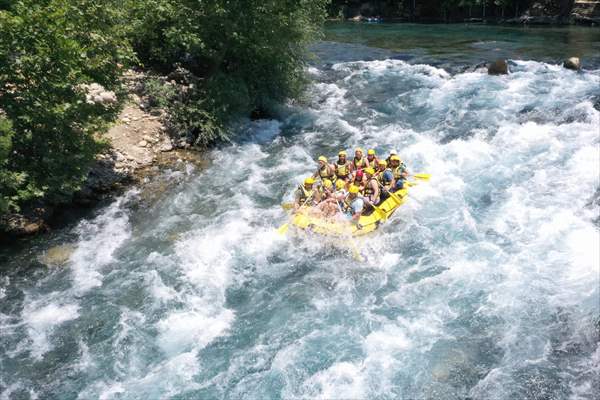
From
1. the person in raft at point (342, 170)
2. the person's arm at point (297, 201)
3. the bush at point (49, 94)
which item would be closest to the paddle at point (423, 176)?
the person in raft at point (342, 170)

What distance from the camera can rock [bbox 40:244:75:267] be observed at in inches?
373

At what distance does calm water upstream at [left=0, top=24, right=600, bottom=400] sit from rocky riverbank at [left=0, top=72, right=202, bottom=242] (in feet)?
1.28

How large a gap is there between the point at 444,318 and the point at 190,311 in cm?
388

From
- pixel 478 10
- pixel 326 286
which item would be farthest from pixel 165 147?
pixel 478 10

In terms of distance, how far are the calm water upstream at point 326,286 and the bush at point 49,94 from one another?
128 centimetres

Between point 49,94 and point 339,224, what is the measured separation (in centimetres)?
556

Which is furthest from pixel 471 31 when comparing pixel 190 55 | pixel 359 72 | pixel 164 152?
pixel 164 152

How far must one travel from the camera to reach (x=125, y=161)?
41.0 ft

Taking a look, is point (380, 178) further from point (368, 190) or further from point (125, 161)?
point (125, 161)

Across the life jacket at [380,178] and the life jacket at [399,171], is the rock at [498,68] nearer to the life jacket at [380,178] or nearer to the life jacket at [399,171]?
the life jacket at [399,171]

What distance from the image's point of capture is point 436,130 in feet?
50.7

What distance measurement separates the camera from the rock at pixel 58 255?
947 centimetres

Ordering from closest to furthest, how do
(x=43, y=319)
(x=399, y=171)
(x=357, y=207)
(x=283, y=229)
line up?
(x=43, y=319) → (x=283, y=229) → (x=357, y=207) → (x=399, y=171)

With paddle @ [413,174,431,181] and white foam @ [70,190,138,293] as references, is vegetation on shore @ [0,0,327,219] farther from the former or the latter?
paddle @ [413,174,431,181]
